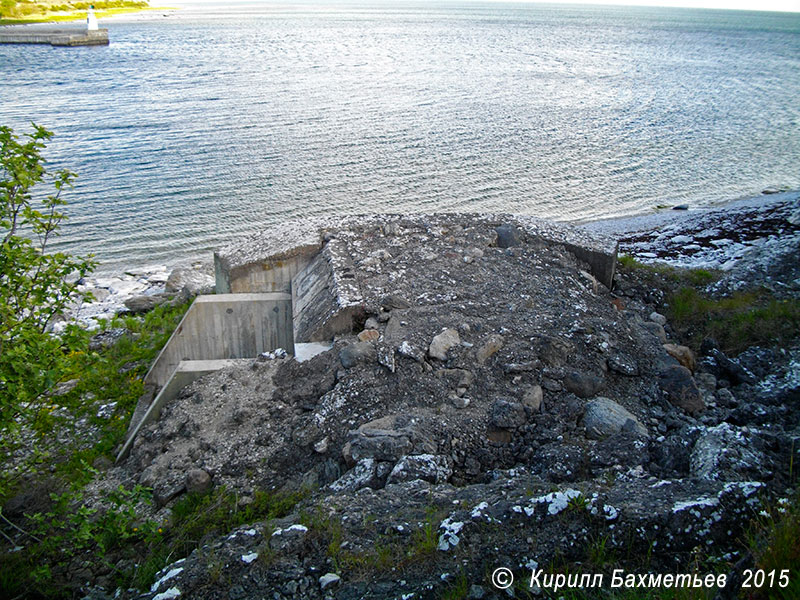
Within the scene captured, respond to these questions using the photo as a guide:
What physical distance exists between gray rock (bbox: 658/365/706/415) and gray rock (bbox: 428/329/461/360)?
103 inches

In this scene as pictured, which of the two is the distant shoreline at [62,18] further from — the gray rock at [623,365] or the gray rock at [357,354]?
the gray rock at [623,365]

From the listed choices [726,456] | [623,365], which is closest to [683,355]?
[623,365]

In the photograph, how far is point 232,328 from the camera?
34.2 ft

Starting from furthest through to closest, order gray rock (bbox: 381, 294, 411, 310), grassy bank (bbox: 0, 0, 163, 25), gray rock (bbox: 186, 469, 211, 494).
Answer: grassy bank (bbox: 0, 0, 163, 25)
gray rock (bbox: 381, 294, 411, 310)
gray rock (bbox: 186, 469, 211, 494)

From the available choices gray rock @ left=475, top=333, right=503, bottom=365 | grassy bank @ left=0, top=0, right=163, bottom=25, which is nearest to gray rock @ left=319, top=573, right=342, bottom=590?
gray rock @ left=475, top=333, right=503, bottom=365

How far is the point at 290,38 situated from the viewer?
2741 inches

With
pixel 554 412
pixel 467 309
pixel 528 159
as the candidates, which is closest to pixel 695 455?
pixel 554 412

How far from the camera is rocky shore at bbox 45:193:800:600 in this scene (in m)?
4.47

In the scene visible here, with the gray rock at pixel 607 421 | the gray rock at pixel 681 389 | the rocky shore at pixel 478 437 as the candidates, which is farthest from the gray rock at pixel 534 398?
the gray rock at pixel 681 389

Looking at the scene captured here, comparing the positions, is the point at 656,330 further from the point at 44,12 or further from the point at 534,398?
the point at 44,12

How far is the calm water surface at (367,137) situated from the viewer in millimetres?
19609

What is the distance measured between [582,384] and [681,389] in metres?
1.25

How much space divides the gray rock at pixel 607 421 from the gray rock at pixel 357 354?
8.79 ft

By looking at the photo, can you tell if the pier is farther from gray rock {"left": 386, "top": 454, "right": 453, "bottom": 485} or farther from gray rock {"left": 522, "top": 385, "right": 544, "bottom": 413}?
gray rock {"left": 386, "top": 454, "right": 453, "bottom": 485}
